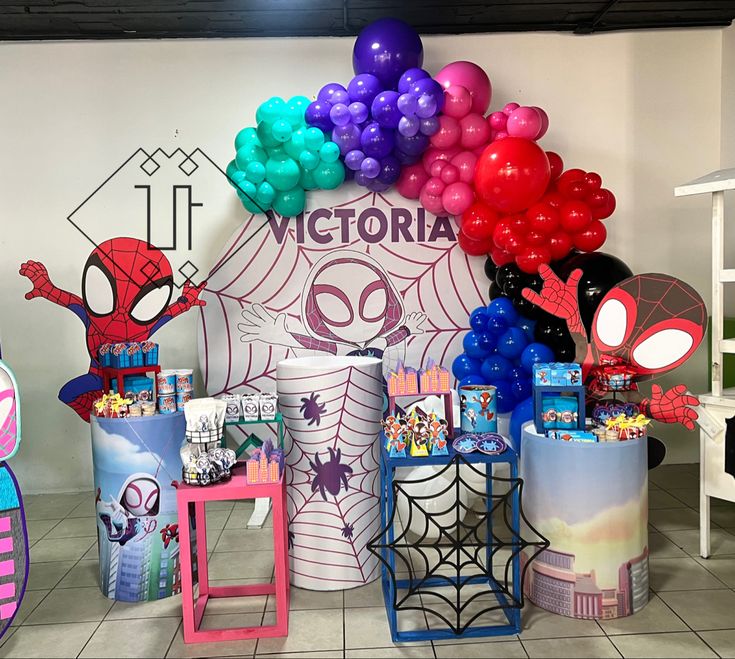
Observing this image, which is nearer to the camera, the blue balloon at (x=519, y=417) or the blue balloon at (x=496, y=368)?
the blue balloon at (x=519, y=417)

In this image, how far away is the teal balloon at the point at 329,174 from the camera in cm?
383

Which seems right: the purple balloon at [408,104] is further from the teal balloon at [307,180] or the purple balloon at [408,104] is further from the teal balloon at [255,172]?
the teal balloon at [255,172]

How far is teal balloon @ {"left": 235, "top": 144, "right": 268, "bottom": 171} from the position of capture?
3.79 meters

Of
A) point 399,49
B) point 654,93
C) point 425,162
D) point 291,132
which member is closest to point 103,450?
point 291,132

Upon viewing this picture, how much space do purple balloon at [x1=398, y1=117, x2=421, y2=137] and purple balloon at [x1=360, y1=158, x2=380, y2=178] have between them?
24cm

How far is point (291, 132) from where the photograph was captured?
373cm

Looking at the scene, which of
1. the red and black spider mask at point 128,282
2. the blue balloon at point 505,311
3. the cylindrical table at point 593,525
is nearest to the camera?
the cylindrical table at point 593,525

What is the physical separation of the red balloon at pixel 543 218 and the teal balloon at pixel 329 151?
1089 mm

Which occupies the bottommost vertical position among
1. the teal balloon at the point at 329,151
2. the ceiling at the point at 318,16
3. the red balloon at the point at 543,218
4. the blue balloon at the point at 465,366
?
the blue balloon at the point at 465,366

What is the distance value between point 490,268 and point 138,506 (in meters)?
2.37

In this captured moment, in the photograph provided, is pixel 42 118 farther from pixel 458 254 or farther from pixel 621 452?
pixel 621 452

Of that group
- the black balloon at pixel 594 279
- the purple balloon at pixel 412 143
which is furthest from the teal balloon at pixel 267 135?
the black balloon at pixel 594 279

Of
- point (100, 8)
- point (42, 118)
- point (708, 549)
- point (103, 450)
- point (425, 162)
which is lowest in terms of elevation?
point (708, 549)

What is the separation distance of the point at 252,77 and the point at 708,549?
361 centimetres
